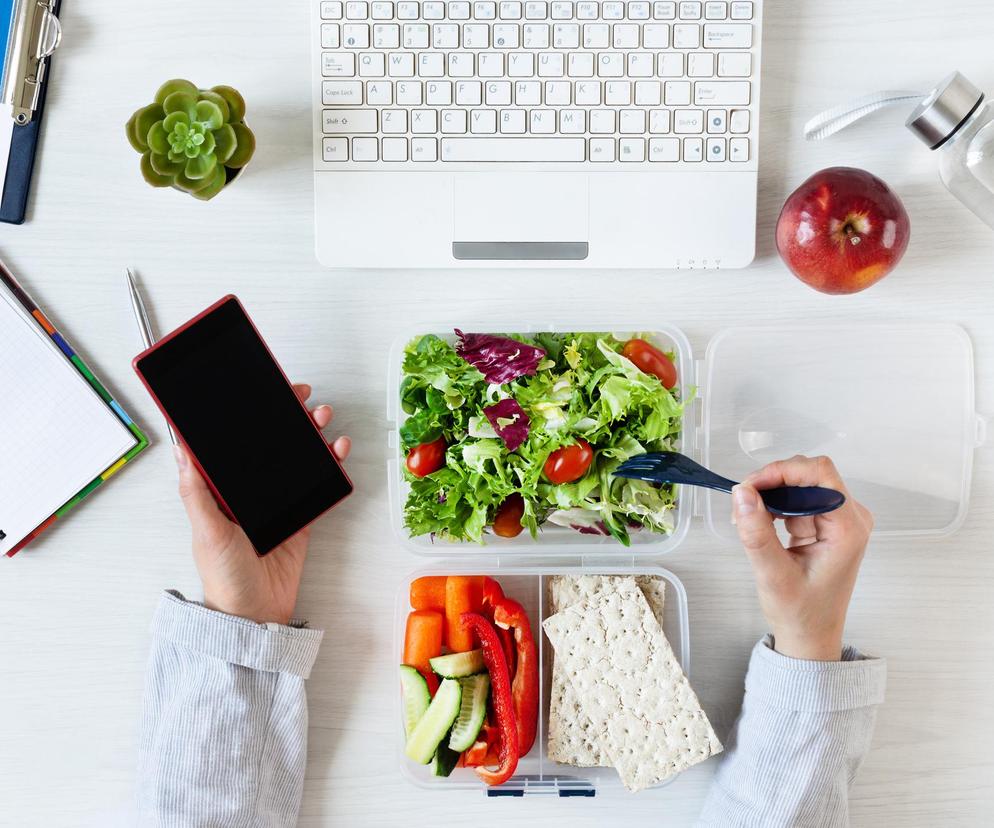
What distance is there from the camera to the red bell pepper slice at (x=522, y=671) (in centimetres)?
86

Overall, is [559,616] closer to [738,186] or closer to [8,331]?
[738,186]

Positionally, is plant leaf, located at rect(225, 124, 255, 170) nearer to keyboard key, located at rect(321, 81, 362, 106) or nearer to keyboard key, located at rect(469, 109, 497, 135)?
keyboard key, located at rect(321, 81, 362, 106)

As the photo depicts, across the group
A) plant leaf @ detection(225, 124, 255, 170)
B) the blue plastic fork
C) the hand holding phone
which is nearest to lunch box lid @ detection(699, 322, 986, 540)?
the blue plastic fork

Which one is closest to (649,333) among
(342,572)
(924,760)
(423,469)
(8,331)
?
(423,469)

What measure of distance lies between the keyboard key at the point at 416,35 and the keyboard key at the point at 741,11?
32 cm

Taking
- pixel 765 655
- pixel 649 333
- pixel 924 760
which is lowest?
pixel 924 760

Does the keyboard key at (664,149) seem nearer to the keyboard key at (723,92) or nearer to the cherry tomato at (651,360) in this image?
the keyboard key at (723,92)

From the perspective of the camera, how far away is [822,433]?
0.90m

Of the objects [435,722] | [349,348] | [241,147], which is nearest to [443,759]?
[435,722]

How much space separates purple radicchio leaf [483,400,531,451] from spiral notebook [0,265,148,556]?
41cm

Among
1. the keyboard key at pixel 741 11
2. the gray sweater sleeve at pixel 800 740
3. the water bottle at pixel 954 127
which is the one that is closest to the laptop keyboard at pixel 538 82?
the keyboard key at pixel 741 11

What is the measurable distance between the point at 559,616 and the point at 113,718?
0.54 m

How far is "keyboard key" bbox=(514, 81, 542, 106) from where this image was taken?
2.72 ft

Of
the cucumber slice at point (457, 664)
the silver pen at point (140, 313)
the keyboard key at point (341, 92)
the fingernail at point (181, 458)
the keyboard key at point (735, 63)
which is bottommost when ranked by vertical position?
the cucumber slice at point (457, 664)
